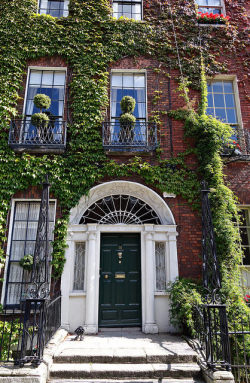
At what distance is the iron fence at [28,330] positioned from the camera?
4023mm

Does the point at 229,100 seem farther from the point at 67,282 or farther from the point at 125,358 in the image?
the point at 125,358

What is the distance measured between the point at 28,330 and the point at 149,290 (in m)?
2.79

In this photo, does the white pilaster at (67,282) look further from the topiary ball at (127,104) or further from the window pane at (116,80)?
the window pane at (116,80)

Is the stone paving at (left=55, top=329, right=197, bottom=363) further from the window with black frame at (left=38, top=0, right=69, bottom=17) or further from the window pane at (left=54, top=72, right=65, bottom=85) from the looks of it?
the window with black frame at (left=38, top=0, right=69, bottom=17)

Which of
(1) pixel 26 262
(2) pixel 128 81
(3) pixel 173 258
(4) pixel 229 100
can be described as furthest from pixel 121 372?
(4) pixel 229 100

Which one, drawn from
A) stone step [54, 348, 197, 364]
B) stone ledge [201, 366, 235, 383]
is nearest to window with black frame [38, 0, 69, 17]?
stone step [54, 348, 197, 364]

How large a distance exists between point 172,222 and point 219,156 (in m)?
2.23

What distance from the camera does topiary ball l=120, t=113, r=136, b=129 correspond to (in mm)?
7301

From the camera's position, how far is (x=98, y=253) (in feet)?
22.0

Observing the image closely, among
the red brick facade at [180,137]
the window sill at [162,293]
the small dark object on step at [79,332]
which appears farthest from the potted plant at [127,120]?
the small dark object on step at [79,332]

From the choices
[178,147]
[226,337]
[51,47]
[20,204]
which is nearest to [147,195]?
[178,147]

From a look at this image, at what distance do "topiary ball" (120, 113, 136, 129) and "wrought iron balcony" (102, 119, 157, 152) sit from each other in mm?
48

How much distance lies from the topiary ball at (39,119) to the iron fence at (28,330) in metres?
4.45

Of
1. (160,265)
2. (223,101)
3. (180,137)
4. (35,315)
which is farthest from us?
(223,101)
